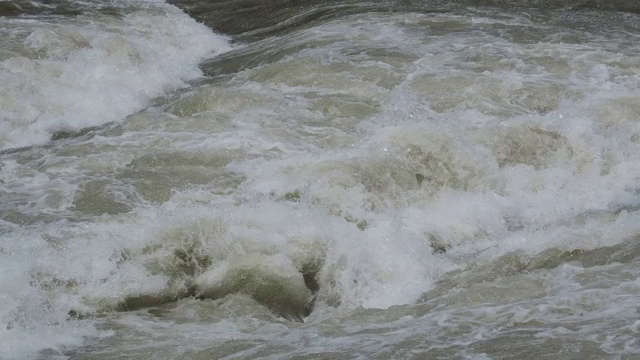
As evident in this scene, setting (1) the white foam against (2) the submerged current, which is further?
(1) the white foam

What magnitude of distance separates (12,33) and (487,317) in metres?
7.21

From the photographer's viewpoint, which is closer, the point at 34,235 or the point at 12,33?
the point at 34,235

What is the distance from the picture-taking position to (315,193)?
611 centimetres

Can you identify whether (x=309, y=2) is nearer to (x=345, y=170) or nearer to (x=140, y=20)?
(x=140, y=20)

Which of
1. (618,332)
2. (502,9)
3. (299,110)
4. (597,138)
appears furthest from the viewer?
(502,9)

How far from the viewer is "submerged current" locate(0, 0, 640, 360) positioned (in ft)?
14.3

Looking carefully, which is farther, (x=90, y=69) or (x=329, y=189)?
(x=90, y=69)

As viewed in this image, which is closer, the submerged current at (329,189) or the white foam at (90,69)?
the submerged current at (329,189)

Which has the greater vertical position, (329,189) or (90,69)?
(90,69)

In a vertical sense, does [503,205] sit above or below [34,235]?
below

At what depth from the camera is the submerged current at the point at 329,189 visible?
4.37m

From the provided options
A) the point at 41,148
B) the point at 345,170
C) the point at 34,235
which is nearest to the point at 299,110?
the point at 345,170

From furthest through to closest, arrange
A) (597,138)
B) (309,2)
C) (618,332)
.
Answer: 1. (309,2)
2. (597,138)
3. (618,332)

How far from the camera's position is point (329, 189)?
6.15 meters
